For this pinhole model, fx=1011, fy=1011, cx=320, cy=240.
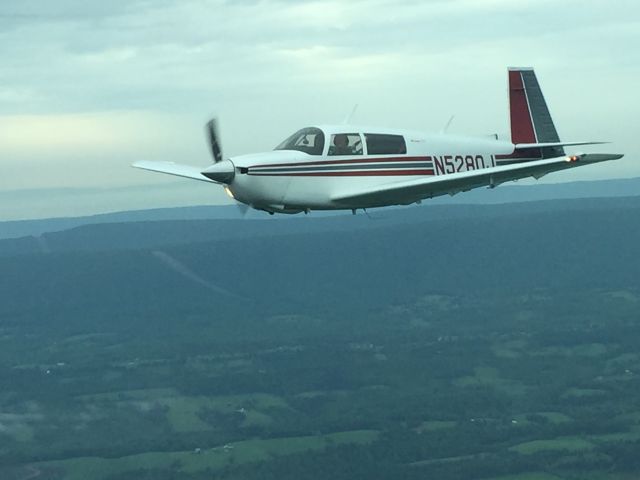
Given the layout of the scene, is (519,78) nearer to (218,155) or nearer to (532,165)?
(532,165)

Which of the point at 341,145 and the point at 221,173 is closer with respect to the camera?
the point at 221,173

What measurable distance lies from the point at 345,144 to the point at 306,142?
4.21 ft

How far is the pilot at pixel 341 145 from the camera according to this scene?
33031 mm

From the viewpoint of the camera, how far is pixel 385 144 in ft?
111

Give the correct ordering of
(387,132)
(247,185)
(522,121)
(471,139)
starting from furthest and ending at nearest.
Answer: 1. (522,121)
2. (471,139)
3. (387,132)
4. (247,185)

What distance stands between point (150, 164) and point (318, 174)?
1140 cm

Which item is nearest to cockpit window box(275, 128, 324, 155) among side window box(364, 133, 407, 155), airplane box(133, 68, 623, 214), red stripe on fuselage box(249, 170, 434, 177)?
airplane box(133, 68, 623, 214)

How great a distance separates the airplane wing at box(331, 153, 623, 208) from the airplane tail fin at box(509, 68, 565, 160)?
5.69 m

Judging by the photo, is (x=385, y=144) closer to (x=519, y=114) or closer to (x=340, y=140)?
(x=340, y=140)

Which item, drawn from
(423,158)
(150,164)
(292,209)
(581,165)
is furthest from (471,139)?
(150,164)

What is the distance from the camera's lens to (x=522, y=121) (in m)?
39.7

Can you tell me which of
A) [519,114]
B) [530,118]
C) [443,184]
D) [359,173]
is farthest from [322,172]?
[530,118]

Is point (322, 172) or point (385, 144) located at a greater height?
point (385, 144)

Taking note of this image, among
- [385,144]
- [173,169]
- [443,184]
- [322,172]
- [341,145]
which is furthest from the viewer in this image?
[173,169]
